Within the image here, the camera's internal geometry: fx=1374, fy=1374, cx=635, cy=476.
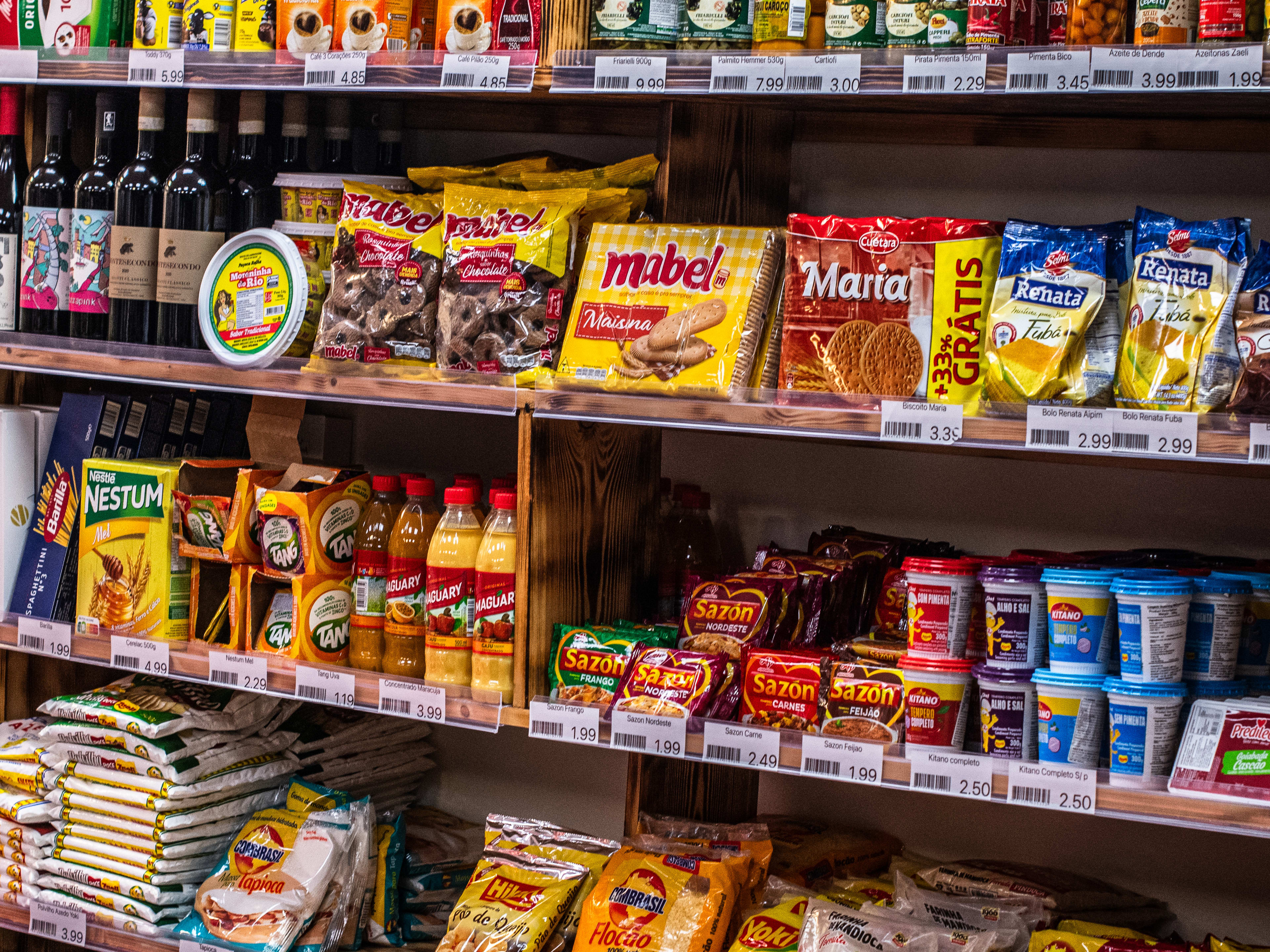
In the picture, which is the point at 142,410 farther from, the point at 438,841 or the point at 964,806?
the point at 964,806

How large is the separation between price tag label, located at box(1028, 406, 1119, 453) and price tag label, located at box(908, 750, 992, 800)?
41cm

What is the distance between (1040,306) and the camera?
1747 mm

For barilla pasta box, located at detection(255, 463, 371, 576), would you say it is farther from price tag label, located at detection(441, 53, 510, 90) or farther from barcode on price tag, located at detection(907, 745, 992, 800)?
barcode on price tag, located at detection(907, 745, 992, 800)

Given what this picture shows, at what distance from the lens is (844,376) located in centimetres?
190

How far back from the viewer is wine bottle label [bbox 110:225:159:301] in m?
2.38

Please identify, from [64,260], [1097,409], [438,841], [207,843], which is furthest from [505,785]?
[1097,409]

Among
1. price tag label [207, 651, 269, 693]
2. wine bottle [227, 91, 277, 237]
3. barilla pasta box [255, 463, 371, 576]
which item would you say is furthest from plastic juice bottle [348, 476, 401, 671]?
wine bottle [227, 91, 277, 237]

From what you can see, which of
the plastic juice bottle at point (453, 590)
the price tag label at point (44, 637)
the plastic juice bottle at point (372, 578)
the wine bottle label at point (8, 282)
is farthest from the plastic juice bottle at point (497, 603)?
the wine bottle label at point (8, 282)

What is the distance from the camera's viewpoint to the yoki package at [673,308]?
1989 millimetres

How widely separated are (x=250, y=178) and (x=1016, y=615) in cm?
152

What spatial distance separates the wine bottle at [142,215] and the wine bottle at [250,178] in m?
0.12

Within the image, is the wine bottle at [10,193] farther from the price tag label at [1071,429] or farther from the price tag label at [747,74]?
the price tag label at [1071,429]

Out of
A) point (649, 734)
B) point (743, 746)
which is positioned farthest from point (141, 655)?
point (743, 746)

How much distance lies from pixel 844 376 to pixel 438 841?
4.34 ft
